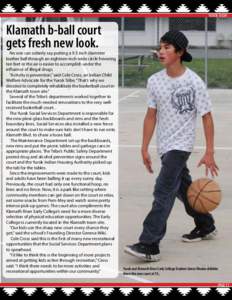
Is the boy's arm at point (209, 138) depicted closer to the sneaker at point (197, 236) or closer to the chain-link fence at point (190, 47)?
the sneaker at point (197, 236)

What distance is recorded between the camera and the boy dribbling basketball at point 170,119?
296 inches

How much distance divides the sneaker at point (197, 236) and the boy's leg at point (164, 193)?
27.4 inches

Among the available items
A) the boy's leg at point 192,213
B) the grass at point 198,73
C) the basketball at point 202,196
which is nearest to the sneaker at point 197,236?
the boy's leg at point 192,213

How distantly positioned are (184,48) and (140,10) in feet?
14.4

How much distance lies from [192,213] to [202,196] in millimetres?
261

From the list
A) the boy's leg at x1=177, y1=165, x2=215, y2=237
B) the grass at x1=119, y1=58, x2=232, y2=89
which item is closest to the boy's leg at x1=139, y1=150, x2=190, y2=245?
the boy's leg at x1=177, y1=165, x2=215, y2=237

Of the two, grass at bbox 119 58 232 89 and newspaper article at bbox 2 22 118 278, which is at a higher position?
grass at bbox 119 58 232 89

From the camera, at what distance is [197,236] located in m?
8.30

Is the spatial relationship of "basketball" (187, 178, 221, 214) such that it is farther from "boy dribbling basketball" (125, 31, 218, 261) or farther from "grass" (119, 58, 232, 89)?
"grass" (119, 58, 232, 89)

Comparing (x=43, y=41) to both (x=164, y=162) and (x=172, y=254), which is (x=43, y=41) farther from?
(x=172, y=254)

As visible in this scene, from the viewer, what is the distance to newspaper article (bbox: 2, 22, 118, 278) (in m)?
6.98

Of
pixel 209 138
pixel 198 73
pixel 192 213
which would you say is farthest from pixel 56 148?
pixel 198 73

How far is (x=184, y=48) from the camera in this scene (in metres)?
7.57

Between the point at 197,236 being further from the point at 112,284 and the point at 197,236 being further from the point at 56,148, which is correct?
the point at 56,148
